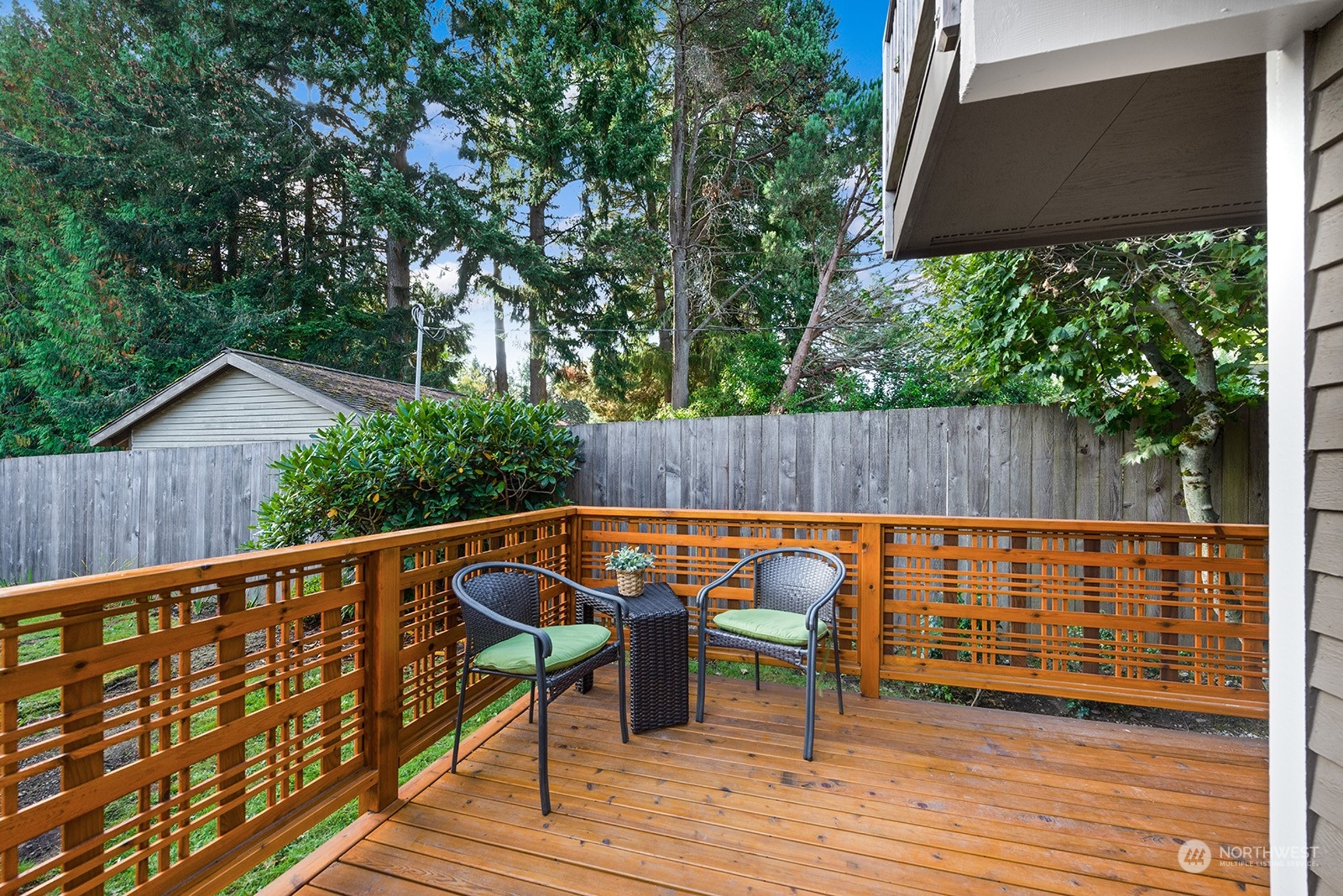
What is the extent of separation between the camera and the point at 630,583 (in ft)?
9.16

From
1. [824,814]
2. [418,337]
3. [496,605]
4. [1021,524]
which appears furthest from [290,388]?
[1021,524]

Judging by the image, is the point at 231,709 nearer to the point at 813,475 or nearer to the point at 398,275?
the point at 813,475

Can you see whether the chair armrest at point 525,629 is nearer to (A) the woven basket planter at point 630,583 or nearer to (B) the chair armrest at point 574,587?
(B) the chair armrest at point 574,587

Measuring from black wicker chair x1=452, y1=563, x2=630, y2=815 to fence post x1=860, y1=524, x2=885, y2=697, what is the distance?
122 centimetres

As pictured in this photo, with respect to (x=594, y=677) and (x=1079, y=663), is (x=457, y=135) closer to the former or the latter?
(x=594, y=677)

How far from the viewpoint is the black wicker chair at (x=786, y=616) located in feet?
7.89

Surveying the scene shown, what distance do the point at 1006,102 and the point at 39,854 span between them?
13.0 ft

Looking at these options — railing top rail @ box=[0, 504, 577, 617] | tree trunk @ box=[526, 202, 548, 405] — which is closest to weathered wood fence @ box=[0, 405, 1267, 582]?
railing top rail @ box=[0, 504, 577, 617]

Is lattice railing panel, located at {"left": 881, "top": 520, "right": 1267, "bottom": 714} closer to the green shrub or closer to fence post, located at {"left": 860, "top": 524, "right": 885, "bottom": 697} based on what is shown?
fence post, located at {"left": 860, "top": 524, "right": 885, "bottom": 697}

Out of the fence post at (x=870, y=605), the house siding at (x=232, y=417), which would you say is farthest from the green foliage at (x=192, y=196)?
the fence post at (x=870, y=605)

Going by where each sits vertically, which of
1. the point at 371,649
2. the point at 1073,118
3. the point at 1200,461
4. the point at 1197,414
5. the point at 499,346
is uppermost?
the point at 499,346

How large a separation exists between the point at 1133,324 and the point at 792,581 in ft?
7.30

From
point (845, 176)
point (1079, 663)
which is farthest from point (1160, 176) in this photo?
point (845, 176)

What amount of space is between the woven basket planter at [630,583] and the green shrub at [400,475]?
1.47 meters
